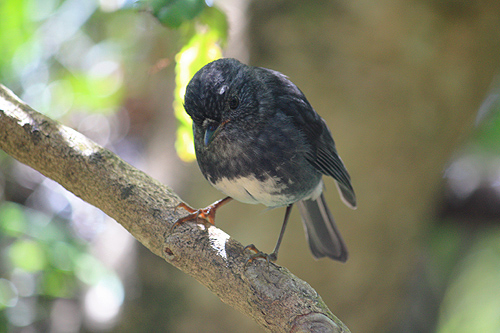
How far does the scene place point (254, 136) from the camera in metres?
1.96

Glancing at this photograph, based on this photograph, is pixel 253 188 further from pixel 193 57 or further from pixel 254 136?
pixel 193 57

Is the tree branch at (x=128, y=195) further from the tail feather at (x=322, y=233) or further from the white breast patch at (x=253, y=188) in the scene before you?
the tail feather at (x=322, y=233)

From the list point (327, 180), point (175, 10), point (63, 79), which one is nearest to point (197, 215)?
point (175, 10)

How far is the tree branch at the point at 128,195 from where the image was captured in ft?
5.84

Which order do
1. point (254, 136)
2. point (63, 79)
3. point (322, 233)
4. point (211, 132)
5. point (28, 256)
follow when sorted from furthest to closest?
point (63, 79), point (28, 256), point (322, 233), point (254, 136), point (211, 132)

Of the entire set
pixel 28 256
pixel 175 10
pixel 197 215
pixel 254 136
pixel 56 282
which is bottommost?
pixel 56 282

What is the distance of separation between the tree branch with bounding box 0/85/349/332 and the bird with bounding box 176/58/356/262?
0.29 feet

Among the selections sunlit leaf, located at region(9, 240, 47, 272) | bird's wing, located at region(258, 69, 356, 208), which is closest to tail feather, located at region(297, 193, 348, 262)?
bird's wing, located at region(258, 69, 356, 208)

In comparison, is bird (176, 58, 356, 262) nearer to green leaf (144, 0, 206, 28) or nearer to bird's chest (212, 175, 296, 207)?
bird's chest (212, 175, 296, 207)

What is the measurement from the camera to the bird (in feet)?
5.96

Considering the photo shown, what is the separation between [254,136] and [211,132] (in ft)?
0.76

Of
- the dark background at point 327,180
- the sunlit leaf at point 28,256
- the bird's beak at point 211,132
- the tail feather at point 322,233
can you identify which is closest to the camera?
the bird's beak at point 211,132

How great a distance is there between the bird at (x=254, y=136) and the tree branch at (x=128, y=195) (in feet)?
0.29

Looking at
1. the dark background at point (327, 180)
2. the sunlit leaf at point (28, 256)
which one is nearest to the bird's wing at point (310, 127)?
the dark background at point (327, 180)
